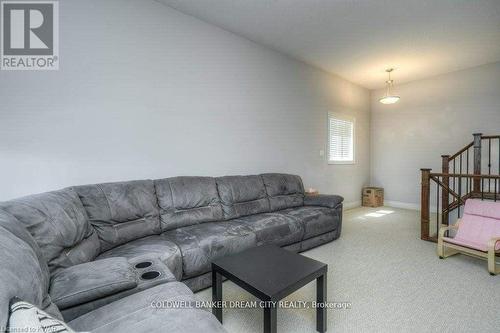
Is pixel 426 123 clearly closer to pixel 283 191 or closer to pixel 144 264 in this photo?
pixel 283 191

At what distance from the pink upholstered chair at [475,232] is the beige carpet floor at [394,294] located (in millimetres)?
184

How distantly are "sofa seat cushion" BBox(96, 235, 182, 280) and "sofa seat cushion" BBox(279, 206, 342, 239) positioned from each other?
162 centimetres

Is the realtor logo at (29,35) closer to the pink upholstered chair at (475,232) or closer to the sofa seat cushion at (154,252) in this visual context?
the sofa seat cushion at (154,252)

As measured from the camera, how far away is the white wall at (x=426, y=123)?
185 inches

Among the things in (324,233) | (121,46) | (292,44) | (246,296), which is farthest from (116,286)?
(292,44)

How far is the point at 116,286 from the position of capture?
1.20m

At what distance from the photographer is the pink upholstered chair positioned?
255 cm

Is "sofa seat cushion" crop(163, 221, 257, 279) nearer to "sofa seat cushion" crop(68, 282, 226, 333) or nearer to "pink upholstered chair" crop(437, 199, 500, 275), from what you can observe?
"sofa seat cushion" crop(68, 282, 226, 333)

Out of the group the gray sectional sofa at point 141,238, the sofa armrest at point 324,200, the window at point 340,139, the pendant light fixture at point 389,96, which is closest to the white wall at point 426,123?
the pendant light fixture at point 389,96

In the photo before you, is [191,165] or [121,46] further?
[191,165]

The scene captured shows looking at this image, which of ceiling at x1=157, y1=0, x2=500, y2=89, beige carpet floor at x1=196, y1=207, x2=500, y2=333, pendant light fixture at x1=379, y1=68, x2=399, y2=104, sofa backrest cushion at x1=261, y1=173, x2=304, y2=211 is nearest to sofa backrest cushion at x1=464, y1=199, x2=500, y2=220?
beige carpet floor at x1=196, y1=207, x2=500, y2=333

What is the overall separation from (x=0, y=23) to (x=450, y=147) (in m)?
7.44

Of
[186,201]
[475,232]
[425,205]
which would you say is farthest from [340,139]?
[186,201]

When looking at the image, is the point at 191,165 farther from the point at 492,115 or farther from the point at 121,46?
the point at 492,115
